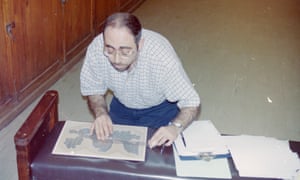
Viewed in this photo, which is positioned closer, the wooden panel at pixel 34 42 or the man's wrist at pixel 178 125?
the man's wrist at pixel 178 125

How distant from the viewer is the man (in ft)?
5.19

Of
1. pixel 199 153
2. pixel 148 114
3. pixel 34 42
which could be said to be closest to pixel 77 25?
pixel 34 42

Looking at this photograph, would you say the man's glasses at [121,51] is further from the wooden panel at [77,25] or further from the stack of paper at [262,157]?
the wooden panel at [77,25]

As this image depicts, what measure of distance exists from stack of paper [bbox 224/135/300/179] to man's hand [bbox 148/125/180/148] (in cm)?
18

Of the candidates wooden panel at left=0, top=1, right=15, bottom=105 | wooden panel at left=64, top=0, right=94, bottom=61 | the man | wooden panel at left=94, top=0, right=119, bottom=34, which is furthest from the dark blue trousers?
wooden panel at left=94, top=0, right=119, bottom=34

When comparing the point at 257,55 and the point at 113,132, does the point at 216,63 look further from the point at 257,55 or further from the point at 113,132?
the point at 113,132

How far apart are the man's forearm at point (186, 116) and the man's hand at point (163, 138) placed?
0.11 m

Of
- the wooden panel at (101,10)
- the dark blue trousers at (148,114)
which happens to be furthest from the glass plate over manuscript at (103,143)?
the wooden panel at (101,10)

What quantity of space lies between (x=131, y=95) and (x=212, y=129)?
1.51 feet

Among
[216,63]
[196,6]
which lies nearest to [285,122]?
[216,63]

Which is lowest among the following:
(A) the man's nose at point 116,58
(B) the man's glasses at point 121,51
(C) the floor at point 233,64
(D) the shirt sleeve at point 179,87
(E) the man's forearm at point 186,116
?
(C) the floor at point 233,64

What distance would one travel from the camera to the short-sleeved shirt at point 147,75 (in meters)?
1.76

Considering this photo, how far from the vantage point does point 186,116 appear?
174cm

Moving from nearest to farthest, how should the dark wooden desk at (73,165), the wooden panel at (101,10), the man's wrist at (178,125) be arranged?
the dark wooden desk at (73,165), the man's wrist at (178,125), the wooden panel at (101,10)
